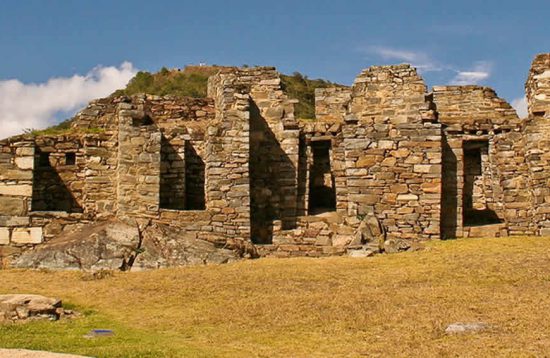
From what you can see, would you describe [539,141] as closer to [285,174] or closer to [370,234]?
[370,234]

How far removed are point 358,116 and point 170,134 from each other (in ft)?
19.8

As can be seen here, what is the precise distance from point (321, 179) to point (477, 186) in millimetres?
5054

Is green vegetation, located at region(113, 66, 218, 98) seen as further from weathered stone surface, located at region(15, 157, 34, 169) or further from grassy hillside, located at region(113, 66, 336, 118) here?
weathered stone surface, located at region(15, 157, 34, 169)

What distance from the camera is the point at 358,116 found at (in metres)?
20.2

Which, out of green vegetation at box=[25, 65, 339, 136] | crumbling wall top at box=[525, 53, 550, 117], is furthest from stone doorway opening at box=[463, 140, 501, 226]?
green vegetation at box=[25, 65, 339, 136]

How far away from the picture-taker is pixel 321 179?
2088 centimetres

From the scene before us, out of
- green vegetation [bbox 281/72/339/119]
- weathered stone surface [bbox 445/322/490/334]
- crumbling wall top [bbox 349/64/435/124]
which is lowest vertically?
weathered stone surface [bbox 445/322/490/334]

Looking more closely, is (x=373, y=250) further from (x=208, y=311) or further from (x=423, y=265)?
(x=208, y=311)

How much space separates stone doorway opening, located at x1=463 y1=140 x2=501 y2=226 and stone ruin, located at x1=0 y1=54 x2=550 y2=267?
0.14 feet

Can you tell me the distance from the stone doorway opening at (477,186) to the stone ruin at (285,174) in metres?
0.04

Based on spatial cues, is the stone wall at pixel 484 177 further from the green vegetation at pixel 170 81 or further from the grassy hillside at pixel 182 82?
the green vegetation at pixel 170 81

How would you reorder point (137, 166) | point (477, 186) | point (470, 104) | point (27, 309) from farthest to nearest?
point (470, 104), point (477, 186), point (137, 166), point (27, 309)

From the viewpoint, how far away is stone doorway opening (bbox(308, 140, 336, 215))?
20.6 m

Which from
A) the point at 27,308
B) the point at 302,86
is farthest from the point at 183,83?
the point at 27,308
